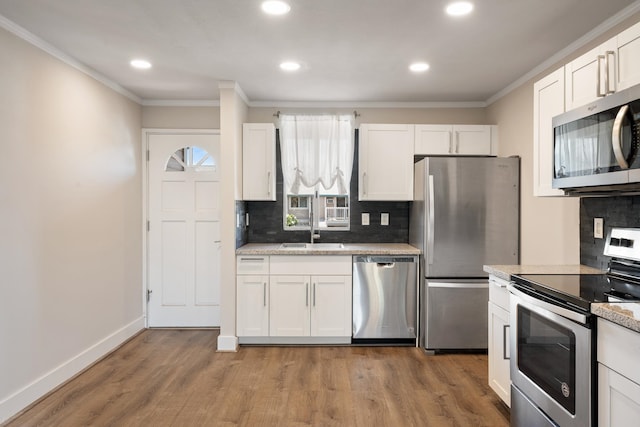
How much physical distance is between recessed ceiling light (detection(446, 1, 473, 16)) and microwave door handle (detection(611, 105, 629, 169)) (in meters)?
0.99

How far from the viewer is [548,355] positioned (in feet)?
6.01

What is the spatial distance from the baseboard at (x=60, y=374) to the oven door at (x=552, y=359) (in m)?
2.98

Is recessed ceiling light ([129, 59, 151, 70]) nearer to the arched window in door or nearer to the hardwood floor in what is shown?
the arched window in door

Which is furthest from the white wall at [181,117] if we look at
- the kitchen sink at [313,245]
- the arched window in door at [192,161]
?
the kitchen sink at [313,245]

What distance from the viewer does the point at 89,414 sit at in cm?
248

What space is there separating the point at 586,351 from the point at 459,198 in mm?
2072

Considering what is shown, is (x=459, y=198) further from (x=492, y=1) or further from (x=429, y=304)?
(x=492, y=1)

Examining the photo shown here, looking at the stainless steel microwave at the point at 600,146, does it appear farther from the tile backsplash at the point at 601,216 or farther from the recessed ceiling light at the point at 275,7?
the recessed ceiling light at the point at 275,7

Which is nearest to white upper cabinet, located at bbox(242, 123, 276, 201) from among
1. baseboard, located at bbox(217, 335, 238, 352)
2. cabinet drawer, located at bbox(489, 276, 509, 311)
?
baseboard, located at bbox(217, 335, 238, 352)

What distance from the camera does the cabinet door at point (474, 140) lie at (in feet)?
12.9

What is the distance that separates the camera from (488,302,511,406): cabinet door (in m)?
2.34

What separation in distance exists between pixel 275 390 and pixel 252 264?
3.97 feet

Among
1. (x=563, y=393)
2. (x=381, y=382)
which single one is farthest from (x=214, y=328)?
(x=563, y=393)

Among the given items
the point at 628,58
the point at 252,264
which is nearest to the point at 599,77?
the point at 628,58
